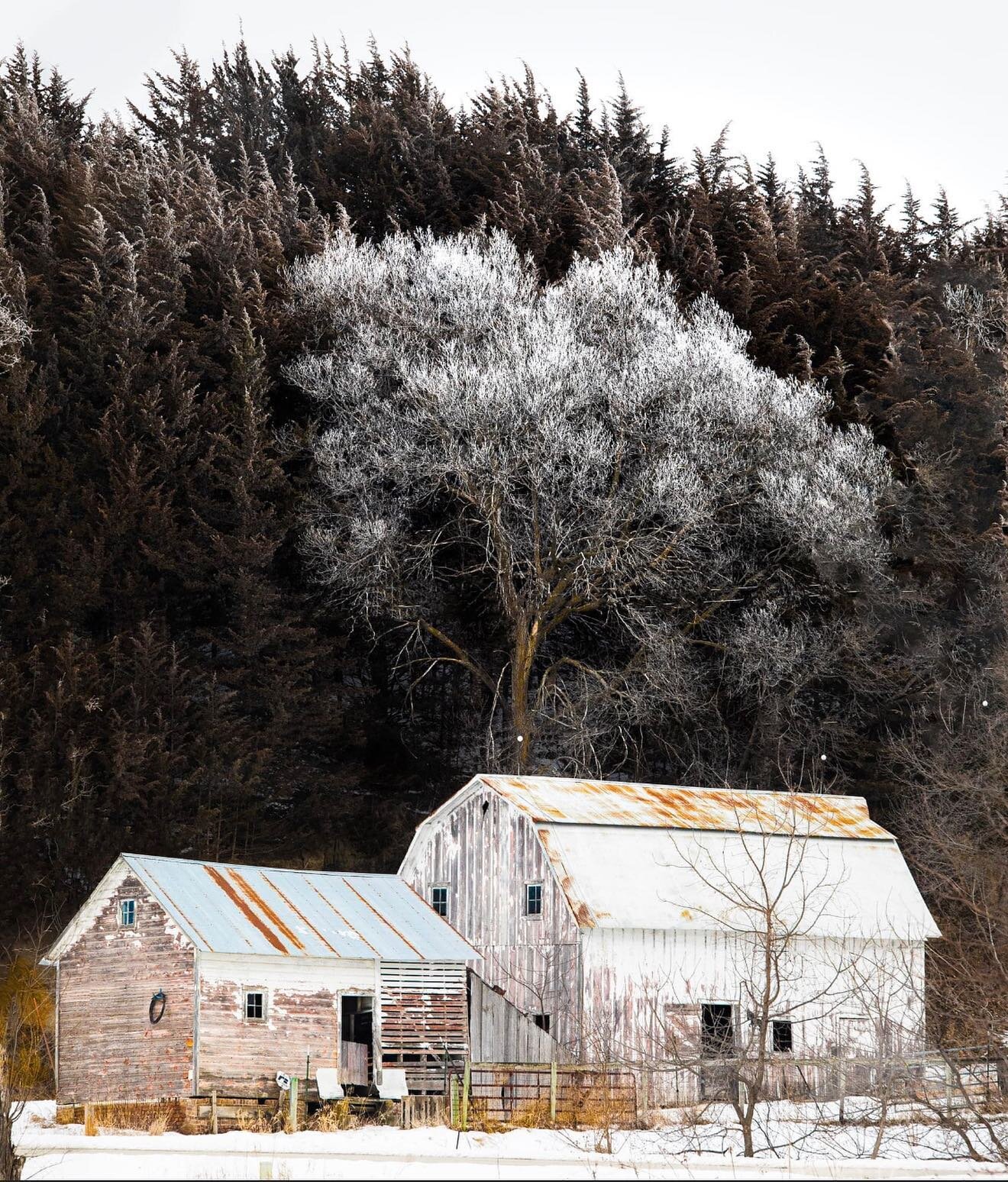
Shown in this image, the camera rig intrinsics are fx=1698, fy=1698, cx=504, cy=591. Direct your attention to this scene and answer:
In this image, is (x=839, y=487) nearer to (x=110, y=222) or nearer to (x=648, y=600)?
(x=648, y=600)

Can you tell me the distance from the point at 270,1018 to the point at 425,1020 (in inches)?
113

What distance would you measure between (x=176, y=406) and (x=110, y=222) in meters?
7.38

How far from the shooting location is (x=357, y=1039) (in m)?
28.5

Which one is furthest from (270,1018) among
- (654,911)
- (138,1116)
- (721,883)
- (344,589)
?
(344,589)

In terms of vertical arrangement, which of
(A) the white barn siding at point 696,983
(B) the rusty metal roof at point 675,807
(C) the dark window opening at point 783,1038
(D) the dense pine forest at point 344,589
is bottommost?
(C) the dark window opening at point 783,1038

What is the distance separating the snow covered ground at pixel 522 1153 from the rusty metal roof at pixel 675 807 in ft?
19.0

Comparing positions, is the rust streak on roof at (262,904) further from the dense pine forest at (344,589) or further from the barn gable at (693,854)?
the dense pine forest at (344,589)

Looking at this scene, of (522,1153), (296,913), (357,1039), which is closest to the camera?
(522,1153)

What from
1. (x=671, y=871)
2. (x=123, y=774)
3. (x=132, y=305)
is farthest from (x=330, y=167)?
(x=671, y=871)

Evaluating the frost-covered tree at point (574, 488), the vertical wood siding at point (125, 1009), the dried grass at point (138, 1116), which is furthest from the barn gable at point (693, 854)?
the dried grass at point (138, 1116)

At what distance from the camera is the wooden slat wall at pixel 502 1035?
2920 cm

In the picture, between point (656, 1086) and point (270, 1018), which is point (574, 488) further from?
point (270, 1018)

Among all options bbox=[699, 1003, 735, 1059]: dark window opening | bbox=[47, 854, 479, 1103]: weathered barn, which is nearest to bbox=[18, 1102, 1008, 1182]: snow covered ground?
bbox=[47, 854, 479, 1103]: weathered barn

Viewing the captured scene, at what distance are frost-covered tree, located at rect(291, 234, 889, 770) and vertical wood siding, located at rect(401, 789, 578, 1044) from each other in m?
6.61
